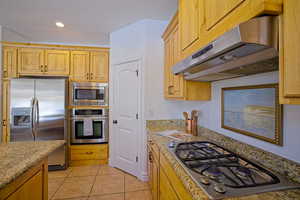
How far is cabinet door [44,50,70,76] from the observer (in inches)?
118

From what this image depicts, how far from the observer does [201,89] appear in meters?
1.66

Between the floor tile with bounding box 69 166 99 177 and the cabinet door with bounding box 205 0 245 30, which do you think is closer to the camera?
the cabinet door with bounding box 205 0 245 30

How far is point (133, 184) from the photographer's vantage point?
2.26 meters

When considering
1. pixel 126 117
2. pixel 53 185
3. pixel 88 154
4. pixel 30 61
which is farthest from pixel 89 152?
pixel 30 61

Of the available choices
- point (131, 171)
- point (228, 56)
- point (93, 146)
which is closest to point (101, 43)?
point (93, 146)

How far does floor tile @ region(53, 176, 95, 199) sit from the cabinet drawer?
0.52m

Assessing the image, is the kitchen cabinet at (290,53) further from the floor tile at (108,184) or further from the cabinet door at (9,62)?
the cabinet door at (9,62)

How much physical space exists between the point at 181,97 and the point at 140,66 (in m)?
0.99

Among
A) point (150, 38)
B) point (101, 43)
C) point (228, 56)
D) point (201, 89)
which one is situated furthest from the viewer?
point (101, 43)

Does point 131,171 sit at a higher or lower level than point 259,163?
lower

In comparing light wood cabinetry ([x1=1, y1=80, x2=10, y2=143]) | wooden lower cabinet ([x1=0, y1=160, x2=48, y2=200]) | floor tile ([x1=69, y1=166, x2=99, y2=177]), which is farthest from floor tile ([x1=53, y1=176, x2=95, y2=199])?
A: light wood cabinetry ([x1=1, y1=80, x2=10, y2=143])

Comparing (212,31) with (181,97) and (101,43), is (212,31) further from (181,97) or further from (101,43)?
(101,43)

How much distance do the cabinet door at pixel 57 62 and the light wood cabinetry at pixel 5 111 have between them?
75 centimetres

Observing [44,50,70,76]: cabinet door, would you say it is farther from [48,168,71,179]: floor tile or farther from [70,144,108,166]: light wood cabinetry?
[48,168,71,179]: floor tile
